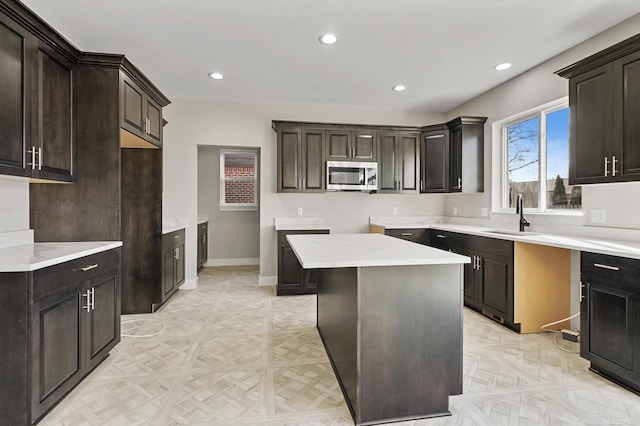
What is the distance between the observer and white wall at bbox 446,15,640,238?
2559 millimetres

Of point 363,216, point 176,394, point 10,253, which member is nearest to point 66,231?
point 10,253

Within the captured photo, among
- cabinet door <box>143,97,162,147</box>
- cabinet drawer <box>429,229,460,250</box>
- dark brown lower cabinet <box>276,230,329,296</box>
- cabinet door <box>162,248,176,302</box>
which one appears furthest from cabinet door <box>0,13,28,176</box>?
cabinet drawer <box>429,229,460,250</box>

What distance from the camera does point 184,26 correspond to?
2.69 meters

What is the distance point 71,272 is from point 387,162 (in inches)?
153

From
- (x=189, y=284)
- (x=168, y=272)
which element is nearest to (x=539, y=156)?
(x=168, y=272)

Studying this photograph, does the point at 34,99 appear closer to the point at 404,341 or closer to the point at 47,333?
the point at 47,333

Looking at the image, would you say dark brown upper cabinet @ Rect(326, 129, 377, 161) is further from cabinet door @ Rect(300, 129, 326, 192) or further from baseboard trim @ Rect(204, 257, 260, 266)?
baseboard trim @ Rect(204, 257, 260, 266)

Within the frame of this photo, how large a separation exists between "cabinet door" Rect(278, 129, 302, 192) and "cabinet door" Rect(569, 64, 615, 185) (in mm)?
2986

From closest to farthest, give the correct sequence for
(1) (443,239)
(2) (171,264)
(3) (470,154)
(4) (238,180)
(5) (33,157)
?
1. (5) (33,157)
2. (2) (171,264)
3. (1) (443,239)
4. (3) (470,154)
5. (4) (238,180)

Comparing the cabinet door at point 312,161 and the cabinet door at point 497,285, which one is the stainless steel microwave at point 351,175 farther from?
the cabinet door at point 497,285

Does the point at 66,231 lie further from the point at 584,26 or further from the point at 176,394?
the point at 584,26

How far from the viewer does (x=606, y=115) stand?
2.37 meters

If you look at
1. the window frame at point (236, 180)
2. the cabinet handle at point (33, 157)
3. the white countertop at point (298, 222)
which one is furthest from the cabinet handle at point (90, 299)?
the window frame at point (236, 180)

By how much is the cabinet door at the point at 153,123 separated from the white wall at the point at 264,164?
1013 millimetres
